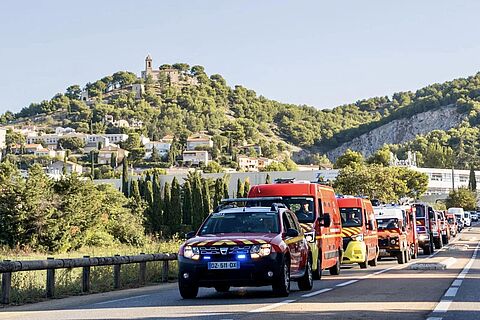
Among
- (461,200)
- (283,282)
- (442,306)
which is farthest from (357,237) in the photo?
(461,200)

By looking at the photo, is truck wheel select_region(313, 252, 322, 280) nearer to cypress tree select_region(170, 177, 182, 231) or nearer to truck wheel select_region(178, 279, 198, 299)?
truck wheel select_region(178, 279, 198, 299)

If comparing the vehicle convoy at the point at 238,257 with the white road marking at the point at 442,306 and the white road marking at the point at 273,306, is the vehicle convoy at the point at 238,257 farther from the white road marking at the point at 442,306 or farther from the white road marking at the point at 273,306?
the white road marking at the point at 442,306

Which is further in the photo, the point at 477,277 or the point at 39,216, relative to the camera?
the point at 39,216

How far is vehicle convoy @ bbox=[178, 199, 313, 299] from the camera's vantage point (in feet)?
54.1

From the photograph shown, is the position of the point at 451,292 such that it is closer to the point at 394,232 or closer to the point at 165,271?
the point at 165,271

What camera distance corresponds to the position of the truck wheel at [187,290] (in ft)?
55.6

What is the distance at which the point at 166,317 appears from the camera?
13.4m

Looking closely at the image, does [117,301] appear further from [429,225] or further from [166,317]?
[429,225]

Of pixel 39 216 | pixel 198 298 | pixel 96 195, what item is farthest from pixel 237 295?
pixel 96 195

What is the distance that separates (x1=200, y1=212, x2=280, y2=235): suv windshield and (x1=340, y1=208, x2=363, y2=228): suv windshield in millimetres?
12513

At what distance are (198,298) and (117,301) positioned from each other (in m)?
1.56

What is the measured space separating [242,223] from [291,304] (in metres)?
2.95

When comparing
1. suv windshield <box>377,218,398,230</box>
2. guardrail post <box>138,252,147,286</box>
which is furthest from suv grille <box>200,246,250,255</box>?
suv windshield <box>377,218,398,230</box>

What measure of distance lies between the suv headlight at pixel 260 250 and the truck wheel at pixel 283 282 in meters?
0.41
